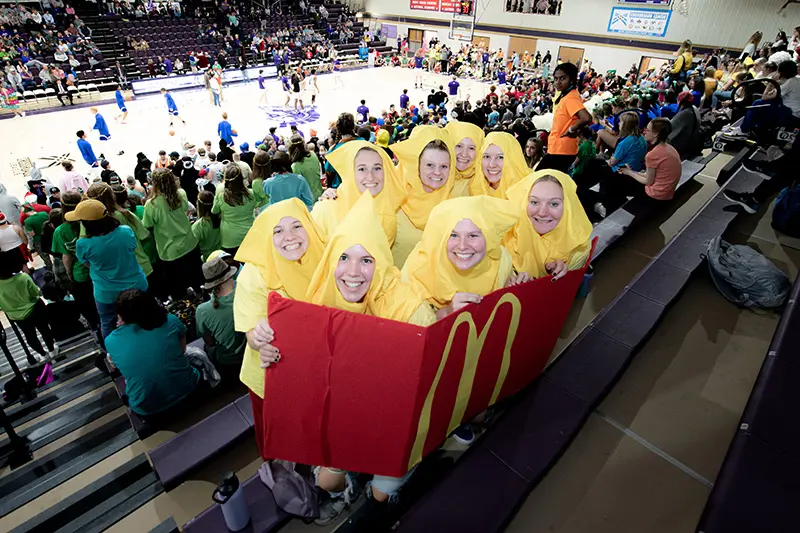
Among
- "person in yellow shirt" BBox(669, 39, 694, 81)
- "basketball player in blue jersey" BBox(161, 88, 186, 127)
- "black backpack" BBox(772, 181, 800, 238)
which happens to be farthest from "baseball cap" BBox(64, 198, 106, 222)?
"person in yellow shirt" BBox(669, 39, 694, 81)

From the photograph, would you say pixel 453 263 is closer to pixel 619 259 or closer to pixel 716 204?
pixel 619 259

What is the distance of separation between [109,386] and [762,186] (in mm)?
7587

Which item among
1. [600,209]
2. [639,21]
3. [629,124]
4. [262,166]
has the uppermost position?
[639,21]

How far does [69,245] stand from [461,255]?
12.8 feet

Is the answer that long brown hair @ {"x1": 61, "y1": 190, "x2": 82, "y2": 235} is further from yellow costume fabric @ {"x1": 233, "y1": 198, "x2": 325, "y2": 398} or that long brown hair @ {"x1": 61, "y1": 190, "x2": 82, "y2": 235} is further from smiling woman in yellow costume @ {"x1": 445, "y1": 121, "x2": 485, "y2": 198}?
smiling woman in yellow costume @ {"x1": 445, "y1": 121, "x2": 485, "y2": 198}

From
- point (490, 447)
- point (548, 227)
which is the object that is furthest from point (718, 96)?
point (490, 447)

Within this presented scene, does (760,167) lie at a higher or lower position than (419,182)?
lower

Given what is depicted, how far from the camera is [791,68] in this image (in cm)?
635

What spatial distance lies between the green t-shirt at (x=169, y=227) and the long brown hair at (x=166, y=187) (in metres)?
0.04

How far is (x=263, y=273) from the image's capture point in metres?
2.26

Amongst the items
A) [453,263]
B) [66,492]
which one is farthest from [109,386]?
[453,263]

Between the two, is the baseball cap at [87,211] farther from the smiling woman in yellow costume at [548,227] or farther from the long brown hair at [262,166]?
the smiling woman in yellow costume at [548,227]

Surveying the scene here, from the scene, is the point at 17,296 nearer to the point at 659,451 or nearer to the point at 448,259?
the point at 448,259

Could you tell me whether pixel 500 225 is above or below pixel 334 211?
above
